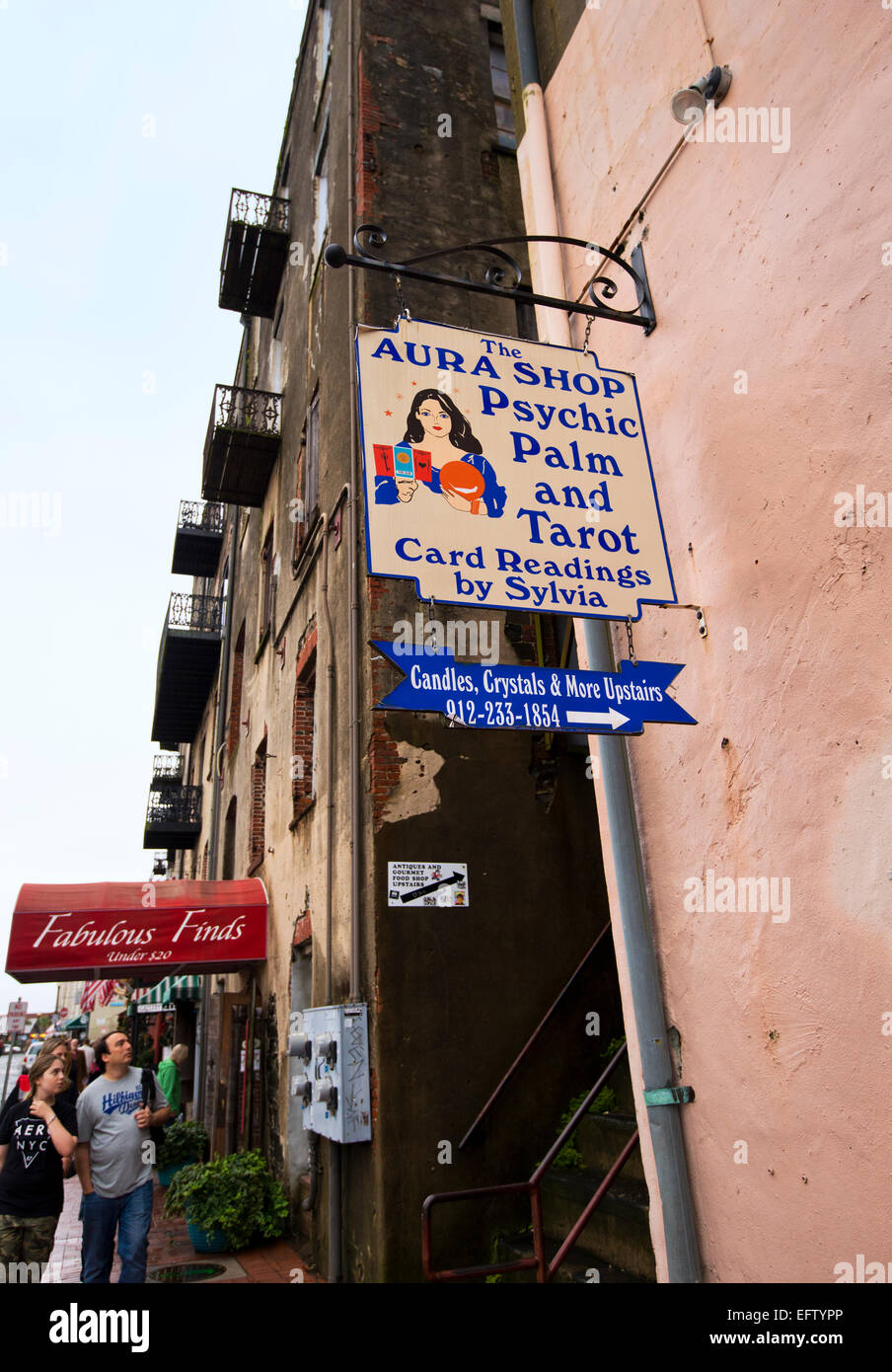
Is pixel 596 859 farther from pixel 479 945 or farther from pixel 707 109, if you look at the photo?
pixel 707 109

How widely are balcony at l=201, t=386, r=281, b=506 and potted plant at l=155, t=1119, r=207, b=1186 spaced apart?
9.84 metres

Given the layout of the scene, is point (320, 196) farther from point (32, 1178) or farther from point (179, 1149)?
point (179, 1149)

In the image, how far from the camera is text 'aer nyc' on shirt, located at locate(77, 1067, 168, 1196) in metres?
5.66

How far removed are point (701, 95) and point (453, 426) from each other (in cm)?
198

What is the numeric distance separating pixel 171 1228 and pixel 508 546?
9.92 m

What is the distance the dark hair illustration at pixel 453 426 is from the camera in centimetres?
344

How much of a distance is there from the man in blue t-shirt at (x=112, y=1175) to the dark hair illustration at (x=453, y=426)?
4543 millimetres

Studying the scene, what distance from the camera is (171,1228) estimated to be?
1008 cm

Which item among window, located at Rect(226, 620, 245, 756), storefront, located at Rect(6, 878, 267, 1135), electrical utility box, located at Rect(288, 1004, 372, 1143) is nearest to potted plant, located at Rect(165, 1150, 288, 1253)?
storefront, located at Rect(6, 878, 267, 1135)

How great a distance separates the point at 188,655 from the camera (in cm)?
2141

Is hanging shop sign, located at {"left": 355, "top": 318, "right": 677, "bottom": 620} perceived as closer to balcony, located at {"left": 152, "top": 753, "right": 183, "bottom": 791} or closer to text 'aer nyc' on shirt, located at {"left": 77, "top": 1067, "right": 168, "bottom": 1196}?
text 'aer nyc' on shirt, located at {"left": 77, "top": 1067, "right": 168, "bottom": 1196}

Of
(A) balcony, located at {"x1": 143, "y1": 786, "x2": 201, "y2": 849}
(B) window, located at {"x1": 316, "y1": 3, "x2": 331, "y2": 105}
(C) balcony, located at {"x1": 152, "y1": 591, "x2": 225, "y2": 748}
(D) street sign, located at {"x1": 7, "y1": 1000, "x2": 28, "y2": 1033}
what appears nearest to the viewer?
(B) window, located at {"x1": 316, "y1": 3, "x2": 331, "y2": 105}

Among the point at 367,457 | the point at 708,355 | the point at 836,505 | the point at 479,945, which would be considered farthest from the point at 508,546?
the point at 479,945

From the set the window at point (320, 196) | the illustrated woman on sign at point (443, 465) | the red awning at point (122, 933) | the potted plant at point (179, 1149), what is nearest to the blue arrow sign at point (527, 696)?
the illustrated woman on sign at point (443, 465)
